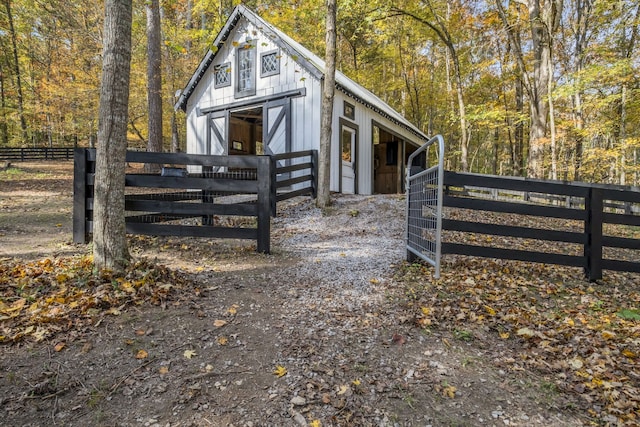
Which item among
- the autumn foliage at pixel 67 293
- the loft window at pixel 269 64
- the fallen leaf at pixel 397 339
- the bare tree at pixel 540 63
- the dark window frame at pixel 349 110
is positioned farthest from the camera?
the bare tree at pixel 540 63

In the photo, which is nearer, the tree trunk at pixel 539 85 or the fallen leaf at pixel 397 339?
the fallen leaf at pixel 397 339

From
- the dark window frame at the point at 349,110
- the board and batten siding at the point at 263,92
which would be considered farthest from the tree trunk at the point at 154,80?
the dark window frame at the point at 349,110

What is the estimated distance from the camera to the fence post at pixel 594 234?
4.49m

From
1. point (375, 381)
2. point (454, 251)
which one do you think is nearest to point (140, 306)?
point (375, 381)

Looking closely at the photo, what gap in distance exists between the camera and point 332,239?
6.20 meters

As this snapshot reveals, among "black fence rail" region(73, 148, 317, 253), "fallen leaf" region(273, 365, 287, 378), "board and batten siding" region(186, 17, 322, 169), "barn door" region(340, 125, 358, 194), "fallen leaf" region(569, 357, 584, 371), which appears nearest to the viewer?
"fallen leaf" region(273, 365, 287, 378)

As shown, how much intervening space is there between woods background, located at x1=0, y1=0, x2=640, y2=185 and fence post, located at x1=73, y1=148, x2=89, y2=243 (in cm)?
288

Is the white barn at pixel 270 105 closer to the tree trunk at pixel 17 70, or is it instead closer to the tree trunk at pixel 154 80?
the tree trunk at pixel 154 80

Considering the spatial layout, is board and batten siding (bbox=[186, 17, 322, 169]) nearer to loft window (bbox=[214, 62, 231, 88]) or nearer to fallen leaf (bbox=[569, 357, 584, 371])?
loft window (bbox=[214, 62, 231, 88])

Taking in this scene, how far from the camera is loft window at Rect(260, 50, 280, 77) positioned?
35.4 feet

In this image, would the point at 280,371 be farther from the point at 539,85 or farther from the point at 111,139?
the point at 539,85

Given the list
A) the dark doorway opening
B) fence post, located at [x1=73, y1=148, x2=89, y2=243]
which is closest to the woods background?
the dark doorway opening

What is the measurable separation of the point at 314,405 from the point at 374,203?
723 cm

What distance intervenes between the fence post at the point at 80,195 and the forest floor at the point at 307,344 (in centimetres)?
36
